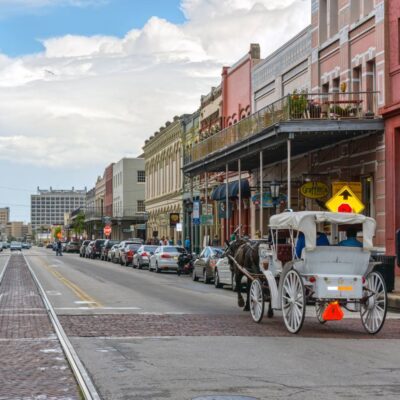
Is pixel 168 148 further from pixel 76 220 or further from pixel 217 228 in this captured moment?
pixel 76 220

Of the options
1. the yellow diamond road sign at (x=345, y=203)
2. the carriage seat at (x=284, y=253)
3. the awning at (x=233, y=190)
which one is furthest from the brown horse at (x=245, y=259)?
the awning at (x=233, y=190)

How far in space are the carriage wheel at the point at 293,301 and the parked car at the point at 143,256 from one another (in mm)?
29739

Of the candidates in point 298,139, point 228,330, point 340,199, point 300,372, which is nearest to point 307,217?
point 228,330

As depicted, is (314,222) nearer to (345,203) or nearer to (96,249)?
(345,203)

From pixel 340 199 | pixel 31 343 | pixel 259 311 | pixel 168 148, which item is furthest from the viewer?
pixel 168 148

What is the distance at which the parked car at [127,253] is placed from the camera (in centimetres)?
4983

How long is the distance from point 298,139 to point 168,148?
42.5 meters

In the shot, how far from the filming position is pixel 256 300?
1585 cm

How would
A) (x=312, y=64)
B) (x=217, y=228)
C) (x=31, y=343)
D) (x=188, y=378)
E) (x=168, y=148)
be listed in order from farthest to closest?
(x=168, y=148)
(x=217, y=228)
(x=312, y=64)
(x=31, y=343)
(x=188, y=378)

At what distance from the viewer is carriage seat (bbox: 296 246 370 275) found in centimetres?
1402

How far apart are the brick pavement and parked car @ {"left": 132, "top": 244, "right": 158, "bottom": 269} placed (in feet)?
89.5

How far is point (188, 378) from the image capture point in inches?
382

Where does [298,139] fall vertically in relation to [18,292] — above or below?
above

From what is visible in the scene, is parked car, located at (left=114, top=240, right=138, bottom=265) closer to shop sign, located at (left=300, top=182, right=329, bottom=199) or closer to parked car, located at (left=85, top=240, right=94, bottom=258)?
parked car, located at (left=85, top=240, right=94, bottom=258)
